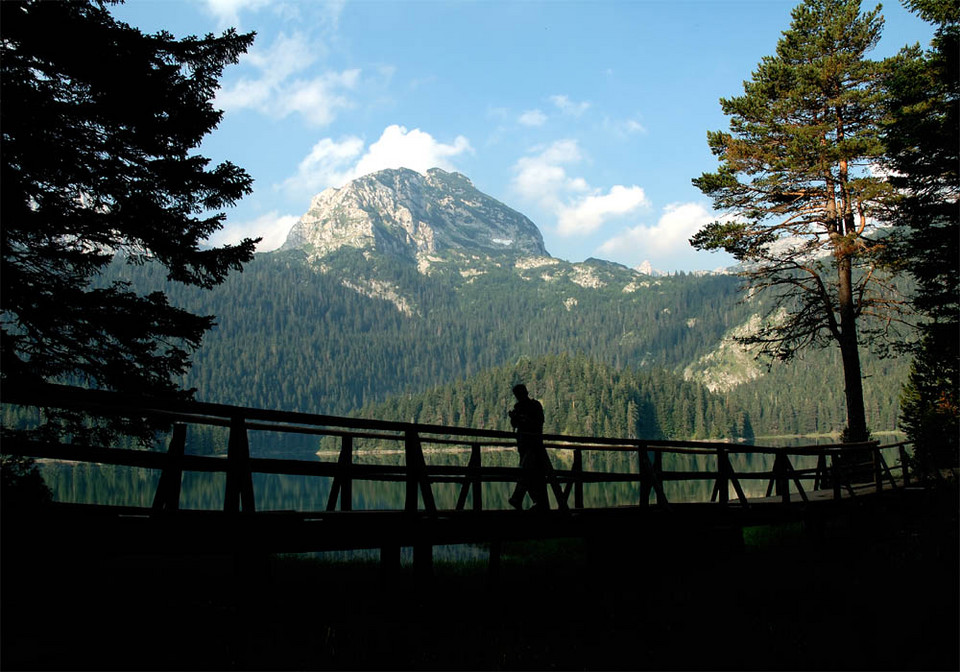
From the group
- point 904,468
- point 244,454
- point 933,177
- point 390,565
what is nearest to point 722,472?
point 390,565

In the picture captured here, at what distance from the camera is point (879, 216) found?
79.3 feet

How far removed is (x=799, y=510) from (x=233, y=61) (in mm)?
14676

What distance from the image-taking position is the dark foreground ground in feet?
22.2

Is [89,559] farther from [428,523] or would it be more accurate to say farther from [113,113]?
[113,113]

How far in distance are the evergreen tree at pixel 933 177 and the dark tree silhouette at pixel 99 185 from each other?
19.6 meters

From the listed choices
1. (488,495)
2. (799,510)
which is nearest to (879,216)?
(799,510)

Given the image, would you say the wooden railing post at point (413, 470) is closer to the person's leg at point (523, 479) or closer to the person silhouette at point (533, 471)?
the person silhouette at point (533, 471)

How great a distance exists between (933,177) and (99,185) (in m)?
22.8

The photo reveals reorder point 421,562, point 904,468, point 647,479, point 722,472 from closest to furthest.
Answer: point 421,562, point 647,479, point 722,472, point 904,468

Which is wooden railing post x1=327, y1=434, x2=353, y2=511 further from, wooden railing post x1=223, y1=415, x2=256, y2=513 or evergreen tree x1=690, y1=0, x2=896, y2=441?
evergreen tree x1=690, y1=0, x2=896, y2=441

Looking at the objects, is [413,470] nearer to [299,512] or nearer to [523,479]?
[299,512]

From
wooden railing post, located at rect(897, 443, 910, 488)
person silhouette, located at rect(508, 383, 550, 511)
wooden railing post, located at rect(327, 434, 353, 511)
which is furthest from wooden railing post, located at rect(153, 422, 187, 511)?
wooden railing post, located at rect(897, 443, 910, 488)

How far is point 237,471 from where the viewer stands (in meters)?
8.09

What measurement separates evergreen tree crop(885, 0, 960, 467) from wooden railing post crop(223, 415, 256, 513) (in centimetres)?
1948
